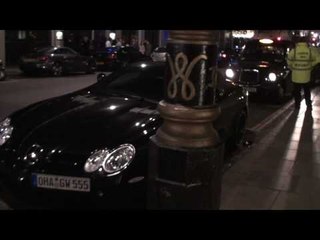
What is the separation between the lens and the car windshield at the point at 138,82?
5.79 m

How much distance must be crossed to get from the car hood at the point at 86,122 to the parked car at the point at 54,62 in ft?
46.1

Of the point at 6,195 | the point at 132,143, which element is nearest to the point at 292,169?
the point at 132,143

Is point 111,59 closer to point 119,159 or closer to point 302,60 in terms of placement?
point 302,60

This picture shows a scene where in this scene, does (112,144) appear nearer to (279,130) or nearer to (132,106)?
(132,106)

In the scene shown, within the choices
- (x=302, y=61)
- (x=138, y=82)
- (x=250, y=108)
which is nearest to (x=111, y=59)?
(x=250, y=108)

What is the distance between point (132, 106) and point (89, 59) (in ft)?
55.2

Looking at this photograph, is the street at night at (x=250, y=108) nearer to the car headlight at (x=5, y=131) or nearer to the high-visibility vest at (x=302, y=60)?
the car headlight at (x=5, y=131)

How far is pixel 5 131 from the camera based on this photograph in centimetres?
496

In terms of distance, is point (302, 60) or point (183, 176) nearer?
point (183, 176)

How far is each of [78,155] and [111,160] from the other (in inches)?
11.5

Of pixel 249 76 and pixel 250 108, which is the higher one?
pixel 249 76

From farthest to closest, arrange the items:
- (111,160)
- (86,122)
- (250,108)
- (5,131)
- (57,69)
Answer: (57,69)
(250,108)
(5,131)
(86,122)
(111,160)

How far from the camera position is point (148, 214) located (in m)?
3.02

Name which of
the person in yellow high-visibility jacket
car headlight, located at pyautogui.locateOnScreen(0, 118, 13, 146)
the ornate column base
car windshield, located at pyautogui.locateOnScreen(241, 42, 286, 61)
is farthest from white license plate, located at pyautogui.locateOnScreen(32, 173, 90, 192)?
car windshield, located at pyautogui.locateOnScreen(241, 42, 286, 61)
